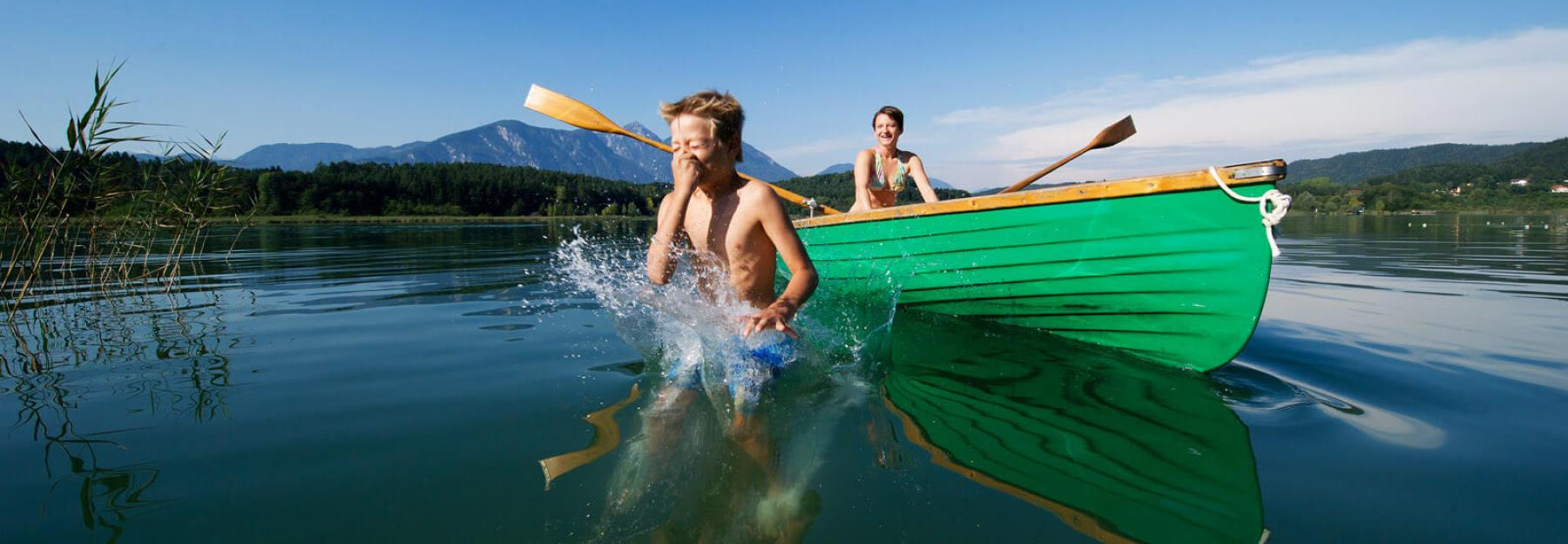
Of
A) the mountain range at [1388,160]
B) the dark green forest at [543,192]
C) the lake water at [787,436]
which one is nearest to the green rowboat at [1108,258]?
the lake water at [787,436]

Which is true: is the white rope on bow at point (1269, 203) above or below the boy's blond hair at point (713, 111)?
below

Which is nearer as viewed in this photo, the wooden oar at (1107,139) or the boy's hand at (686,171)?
the boy's hand at (686,171)

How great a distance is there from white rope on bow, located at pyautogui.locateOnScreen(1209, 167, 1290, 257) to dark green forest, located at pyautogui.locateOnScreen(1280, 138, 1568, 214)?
4852 centimetres

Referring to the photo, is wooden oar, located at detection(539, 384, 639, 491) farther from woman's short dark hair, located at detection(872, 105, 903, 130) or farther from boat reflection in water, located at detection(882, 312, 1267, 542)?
woman's short dark hair, located at detection(872, 105, 903, 130)

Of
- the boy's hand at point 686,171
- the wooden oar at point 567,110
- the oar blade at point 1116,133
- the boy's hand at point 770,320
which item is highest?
the wooden oar at point 567,110

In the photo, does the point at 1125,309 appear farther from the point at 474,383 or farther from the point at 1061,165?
the point at 474,383

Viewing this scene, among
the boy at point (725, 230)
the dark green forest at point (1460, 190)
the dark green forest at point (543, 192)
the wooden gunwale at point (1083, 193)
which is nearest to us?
the boy at point (725, 230)

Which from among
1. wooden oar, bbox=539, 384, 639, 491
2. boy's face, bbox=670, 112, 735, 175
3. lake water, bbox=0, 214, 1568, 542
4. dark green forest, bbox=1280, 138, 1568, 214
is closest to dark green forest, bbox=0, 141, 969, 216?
dark green forest, bbox=1280, 138, 1568, 214

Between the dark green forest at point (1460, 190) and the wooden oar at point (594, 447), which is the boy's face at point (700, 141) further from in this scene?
the dark green forest at point (1460, 190)

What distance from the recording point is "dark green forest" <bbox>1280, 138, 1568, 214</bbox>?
198 ft

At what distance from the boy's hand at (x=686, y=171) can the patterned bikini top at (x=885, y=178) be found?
354 centimetres

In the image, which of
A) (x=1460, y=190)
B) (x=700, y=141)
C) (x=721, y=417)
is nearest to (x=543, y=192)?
(x=700, y=141)

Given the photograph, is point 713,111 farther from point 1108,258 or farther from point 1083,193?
point 1108,258

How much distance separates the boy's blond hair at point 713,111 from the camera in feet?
9.71
